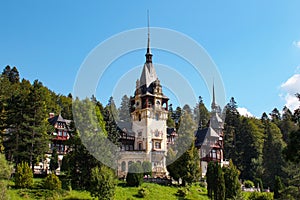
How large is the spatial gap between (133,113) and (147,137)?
15.6ft

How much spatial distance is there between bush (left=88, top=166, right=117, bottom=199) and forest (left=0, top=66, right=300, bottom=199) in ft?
9.46

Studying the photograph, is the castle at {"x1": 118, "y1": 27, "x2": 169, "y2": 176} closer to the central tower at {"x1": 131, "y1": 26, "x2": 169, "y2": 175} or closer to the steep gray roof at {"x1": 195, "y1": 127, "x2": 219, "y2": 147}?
the central tower at {"x1": 131, "y1": 26, "x2": 169, "y2": 175}

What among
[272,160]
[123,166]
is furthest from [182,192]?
[272,160]

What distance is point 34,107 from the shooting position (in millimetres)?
38562

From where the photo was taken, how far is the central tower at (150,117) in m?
51.9

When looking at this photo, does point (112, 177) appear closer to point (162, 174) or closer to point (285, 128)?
point (162, 174)

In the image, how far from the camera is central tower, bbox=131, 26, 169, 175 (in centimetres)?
5194

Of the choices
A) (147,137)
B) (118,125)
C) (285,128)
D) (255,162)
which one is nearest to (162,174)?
(147,137)

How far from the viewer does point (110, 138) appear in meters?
37.4

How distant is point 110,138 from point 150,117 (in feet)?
52.0

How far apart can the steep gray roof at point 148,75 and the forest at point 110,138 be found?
639 centimetres

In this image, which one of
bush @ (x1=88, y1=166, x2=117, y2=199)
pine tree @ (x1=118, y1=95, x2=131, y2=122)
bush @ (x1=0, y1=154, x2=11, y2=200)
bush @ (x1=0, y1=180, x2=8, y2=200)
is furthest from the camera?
pine tree @ (x1=118, y1=95, x2=131, y2=122)

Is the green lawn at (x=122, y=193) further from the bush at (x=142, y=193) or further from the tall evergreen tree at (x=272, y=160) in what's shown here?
the tall evergreen tree at (x=272, y=160)

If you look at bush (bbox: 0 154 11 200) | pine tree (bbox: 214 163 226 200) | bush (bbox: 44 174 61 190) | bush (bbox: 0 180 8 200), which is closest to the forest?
bush (bbox: 44 174 61 190)
